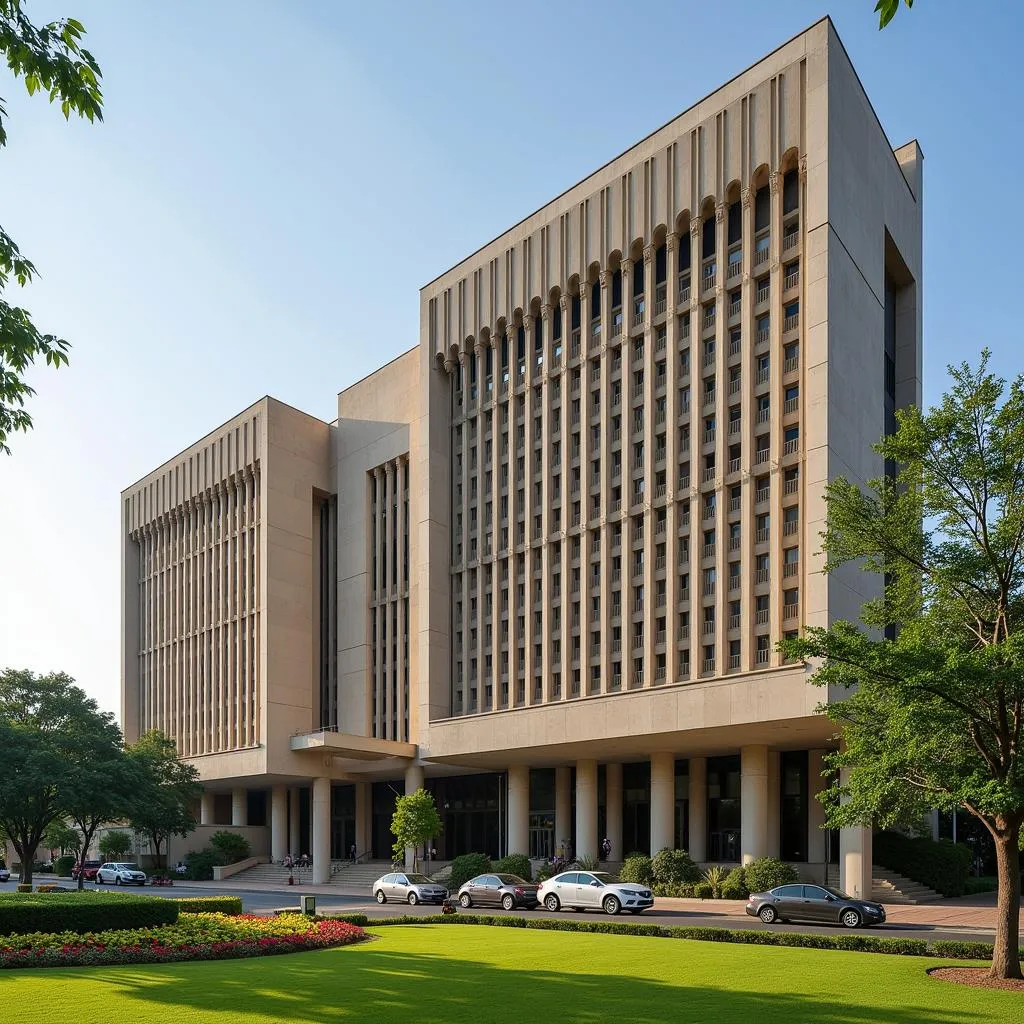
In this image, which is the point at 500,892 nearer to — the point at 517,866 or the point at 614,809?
the point at 517,866

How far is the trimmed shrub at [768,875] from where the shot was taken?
4234cm

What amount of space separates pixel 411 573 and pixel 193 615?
23.6 metres

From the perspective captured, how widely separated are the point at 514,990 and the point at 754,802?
29.9 m

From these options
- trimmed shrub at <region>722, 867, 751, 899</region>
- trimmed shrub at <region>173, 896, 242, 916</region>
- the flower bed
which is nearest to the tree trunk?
the flower bed

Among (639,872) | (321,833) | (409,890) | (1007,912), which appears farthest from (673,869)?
(1007,912)

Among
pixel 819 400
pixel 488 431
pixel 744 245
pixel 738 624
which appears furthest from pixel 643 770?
pixel 744 245

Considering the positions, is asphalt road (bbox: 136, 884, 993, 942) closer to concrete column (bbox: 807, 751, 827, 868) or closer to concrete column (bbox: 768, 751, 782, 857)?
concrete column (bbox: 768, 751, 782, 857)

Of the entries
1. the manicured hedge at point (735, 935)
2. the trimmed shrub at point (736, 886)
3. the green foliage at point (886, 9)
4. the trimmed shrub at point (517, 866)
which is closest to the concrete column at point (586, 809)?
the trimmed shrub at point (517, 866)

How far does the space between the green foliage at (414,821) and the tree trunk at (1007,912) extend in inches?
1318

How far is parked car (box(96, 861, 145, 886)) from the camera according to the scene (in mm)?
65875

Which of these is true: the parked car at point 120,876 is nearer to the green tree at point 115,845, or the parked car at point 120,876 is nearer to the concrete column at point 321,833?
the concrete column at point 321,833

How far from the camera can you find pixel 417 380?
65500 millimetres

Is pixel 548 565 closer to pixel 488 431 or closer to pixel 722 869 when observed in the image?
pixel 488 431

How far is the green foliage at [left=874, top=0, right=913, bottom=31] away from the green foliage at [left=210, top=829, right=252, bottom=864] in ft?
243
